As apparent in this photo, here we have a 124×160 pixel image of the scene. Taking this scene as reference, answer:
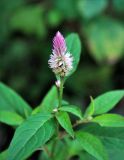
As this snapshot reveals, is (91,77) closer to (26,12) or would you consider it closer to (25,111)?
(26,12)

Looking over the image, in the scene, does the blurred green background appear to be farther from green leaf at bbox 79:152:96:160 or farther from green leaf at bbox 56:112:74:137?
green leaf at bbox 56:112:74:137

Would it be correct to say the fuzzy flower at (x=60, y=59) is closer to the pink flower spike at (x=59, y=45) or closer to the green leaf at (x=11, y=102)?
the pink flower spike at (x=59, y=45)

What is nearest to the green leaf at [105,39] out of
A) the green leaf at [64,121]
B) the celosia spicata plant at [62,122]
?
the celosia spicata plant at [62,122]

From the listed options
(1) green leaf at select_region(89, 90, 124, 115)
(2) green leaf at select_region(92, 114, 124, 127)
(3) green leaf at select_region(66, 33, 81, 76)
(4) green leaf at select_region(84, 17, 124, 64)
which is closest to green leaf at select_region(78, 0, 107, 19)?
(4) green leaf at select_region(84, 17, 124, 64)

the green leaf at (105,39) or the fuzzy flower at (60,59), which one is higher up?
the fuzzy flower at (60,59)

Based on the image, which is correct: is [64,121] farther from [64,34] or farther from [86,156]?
[64,34]

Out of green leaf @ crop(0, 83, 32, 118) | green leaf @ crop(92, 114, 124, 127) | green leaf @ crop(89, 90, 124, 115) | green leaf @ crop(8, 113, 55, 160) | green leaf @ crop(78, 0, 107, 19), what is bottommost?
green leaf @ crop(78, 0, 107, 19)
